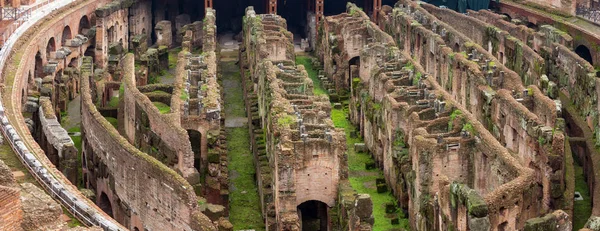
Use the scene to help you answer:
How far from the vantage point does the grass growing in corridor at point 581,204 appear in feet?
165

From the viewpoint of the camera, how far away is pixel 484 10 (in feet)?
270

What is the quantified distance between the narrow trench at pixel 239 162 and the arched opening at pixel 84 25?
939cm

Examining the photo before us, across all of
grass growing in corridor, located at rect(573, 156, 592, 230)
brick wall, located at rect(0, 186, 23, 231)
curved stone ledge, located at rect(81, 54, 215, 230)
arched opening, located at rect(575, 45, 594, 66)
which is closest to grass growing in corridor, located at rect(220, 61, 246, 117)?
curved stone ledge, located at rect(81, 54, 215, 230)

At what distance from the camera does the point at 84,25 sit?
265 feet

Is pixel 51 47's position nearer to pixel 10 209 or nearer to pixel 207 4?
pixel 207 4

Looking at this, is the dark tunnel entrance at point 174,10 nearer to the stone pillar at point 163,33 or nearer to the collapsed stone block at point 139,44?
the stone pillar at point 163,33

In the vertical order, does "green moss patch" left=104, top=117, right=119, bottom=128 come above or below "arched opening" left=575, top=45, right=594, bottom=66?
below

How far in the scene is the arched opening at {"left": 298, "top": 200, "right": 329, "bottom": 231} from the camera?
48938mm

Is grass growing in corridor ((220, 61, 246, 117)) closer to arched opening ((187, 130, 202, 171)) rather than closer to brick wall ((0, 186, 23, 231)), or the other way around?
arched opening ((187, 130, 202, 171))

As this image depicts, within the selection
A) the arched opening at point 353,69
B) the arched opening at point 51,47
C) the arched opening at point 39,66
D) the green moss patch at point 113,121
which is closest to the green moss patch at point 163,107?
the green moss patch at point 113,121

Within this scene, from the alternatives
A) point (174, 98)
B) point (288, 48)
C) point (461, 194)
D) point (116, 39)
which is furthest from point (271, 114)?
point (116, 39)

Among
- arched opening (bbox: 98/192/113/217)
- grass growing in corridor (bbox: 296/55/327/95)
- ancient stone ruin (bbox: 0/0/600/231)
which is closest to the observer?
ancient stone ruin (bbox: 0/0/600/231)

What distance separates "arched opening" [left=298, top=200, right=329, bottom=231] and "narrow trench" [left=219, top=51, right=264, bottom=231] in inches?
93.8

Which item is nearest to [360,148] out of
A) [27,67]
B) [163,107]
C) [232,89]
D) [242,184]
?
[242,184]
